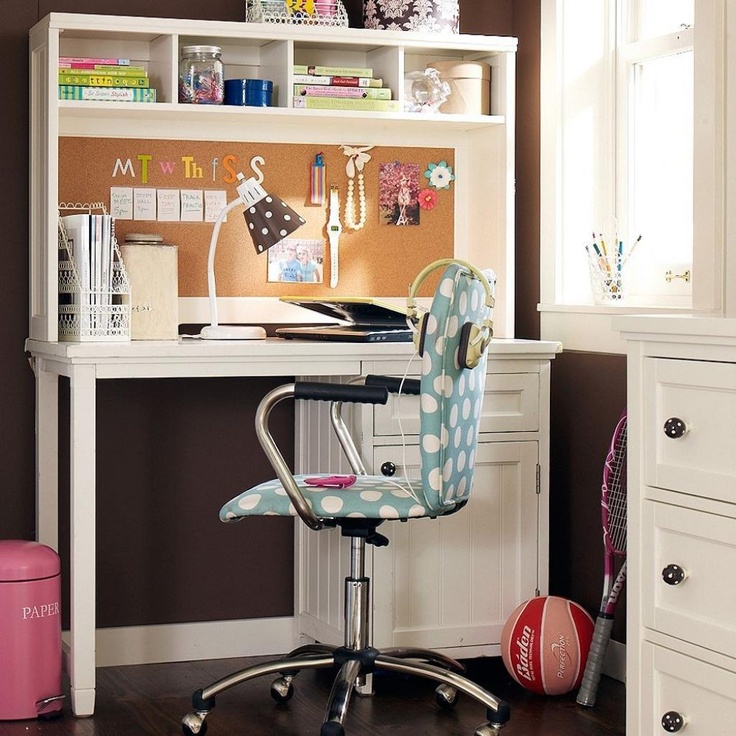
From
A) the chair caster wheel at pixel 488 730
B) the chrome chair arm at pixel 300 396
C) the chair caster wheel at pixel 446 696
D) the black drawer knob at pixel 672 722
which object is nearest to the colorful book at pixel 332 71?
the chrome chair arm at pixel 300 396

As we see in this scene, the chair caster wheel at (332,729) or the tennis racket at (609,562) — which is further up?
the tennis racket at (609,562)

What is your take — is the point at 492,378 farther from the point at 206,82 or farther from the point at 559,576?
the point at 206,82

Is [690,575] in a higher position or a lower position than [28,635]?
higher

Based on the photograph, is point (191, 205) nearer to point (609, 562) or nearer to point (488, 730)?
point (609, 562)

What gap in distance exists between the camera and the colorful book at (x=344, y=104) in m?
3.33

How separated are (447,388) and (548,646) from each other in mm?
800

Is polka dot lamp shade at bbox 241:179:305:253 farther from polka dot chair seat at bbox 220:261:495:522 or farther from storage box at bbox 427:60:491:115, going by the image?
polka dot chair seat at bbox 220:261:495:522

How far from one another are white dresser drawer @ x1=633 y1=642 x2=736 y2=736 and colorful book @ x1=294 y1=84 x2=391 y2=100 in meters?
1.75

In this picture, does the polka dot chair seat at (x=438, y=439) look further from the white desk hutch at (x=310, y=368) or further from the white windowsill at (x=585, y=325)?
the white windowsill at (x=585, y=325)

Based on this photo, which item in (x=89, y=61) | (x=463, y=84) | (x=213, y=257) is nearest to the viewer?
(x=89, y=61)

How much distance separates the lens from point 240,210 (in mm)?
3516

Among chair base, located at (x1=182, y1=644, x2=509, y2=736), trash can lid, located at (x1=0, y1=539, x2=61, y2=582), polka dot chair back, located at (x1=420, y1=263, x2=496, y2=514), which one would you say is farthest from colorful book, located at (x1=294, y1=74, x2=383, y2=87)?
chair base, located at (x1=182, y1=644, x2=509, y2=736)

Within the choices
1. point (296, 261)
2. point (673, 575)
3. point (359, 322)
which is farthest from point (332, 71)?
point (673, 575)

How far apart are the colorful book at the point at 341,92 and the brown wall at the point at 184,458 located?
12.2 inches
